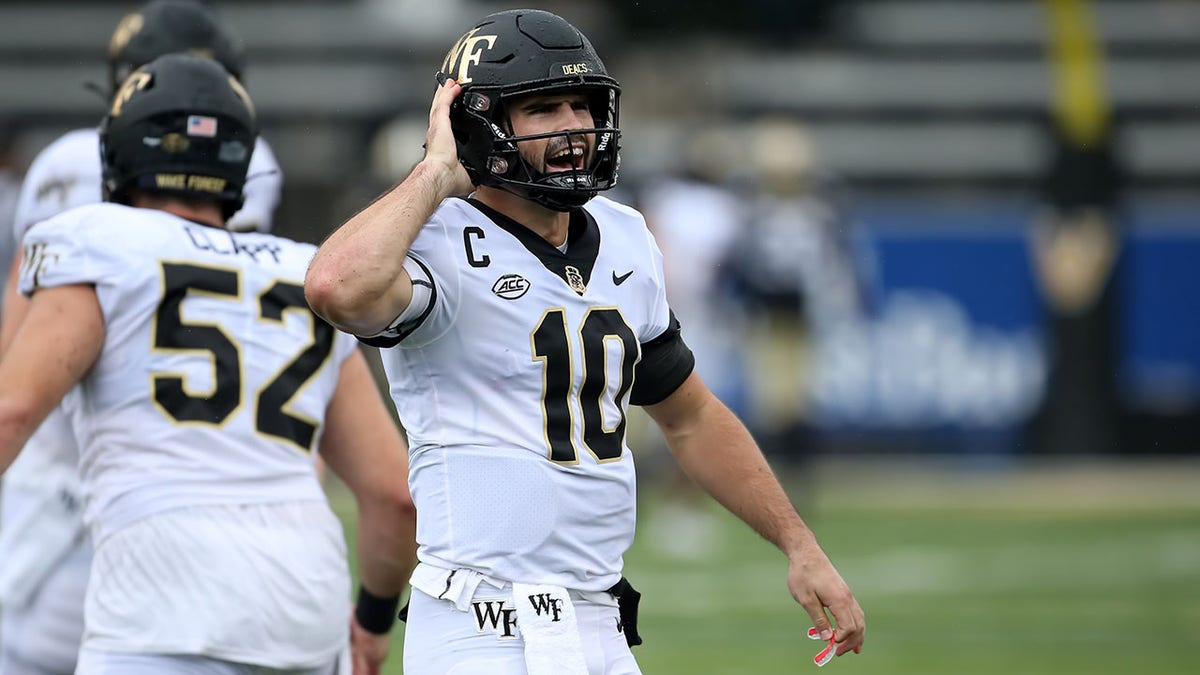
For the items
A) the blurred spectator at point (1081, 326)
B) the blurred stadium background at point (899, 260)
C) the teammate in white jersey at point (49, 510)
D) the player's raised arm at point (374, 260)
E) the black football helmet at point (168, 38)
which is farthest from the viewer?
the blurred spectator at point (1081, 326)

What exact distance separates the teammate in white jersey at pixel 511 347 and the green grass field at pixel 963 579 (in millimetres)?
4214

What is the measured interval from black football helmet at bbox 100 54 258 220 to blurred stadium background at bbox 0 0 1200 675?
3.86 m

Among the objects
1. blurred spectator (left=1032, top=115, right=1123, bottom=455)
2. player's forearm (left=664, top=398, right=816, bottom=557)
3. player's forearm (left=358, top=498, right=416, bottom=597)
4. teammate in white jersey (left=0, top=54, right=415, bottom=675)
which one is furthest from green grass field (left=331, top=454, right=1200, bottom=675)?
player's forearm (left=664, top=398, right=816, bottom=557)

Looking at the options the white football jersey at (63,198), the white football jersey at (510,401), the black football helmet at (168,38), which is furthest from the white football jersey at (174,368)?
the black football helmet at (168,38)

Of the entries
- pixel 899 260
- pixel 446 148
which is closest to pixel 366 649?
pixel 446 148

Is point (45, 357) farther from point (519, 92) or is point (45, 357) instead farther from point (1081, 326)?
point (1081, 326)

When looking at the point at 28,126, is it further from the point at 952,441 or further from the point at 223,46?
the point at 223,46

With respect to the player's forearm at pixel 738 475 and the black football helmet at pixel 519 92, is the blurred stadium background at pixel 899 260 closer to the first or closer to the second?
the player's forearm at pixel 738 475

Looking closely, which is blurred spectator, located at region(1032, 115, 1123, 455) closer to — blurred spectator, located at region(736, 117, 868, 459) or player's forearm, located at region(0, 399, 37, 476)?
blurred spectator, located at region(736, 117, 868, 459)

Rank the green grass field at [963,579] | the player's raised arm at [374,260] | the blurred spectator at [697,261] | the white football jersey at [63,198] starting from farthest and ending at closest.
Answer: the blurred spectator at [697,261]
the green grass field at [963,579]
the white football jersey at [63,198]
the player's raised arm at [374,260]

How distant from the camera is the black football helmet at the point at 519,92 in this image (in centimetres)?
365

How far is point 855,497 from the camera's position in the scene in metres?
14.0

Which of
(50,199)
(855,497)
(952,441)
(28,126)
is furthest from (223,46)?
(28,126)

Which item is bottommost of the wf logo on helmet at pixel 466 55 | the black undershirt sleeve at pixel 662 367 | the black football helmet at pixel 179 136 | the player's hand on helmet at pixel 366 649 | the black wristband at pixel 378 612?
the player's hand on helmet at pixel 366 649
